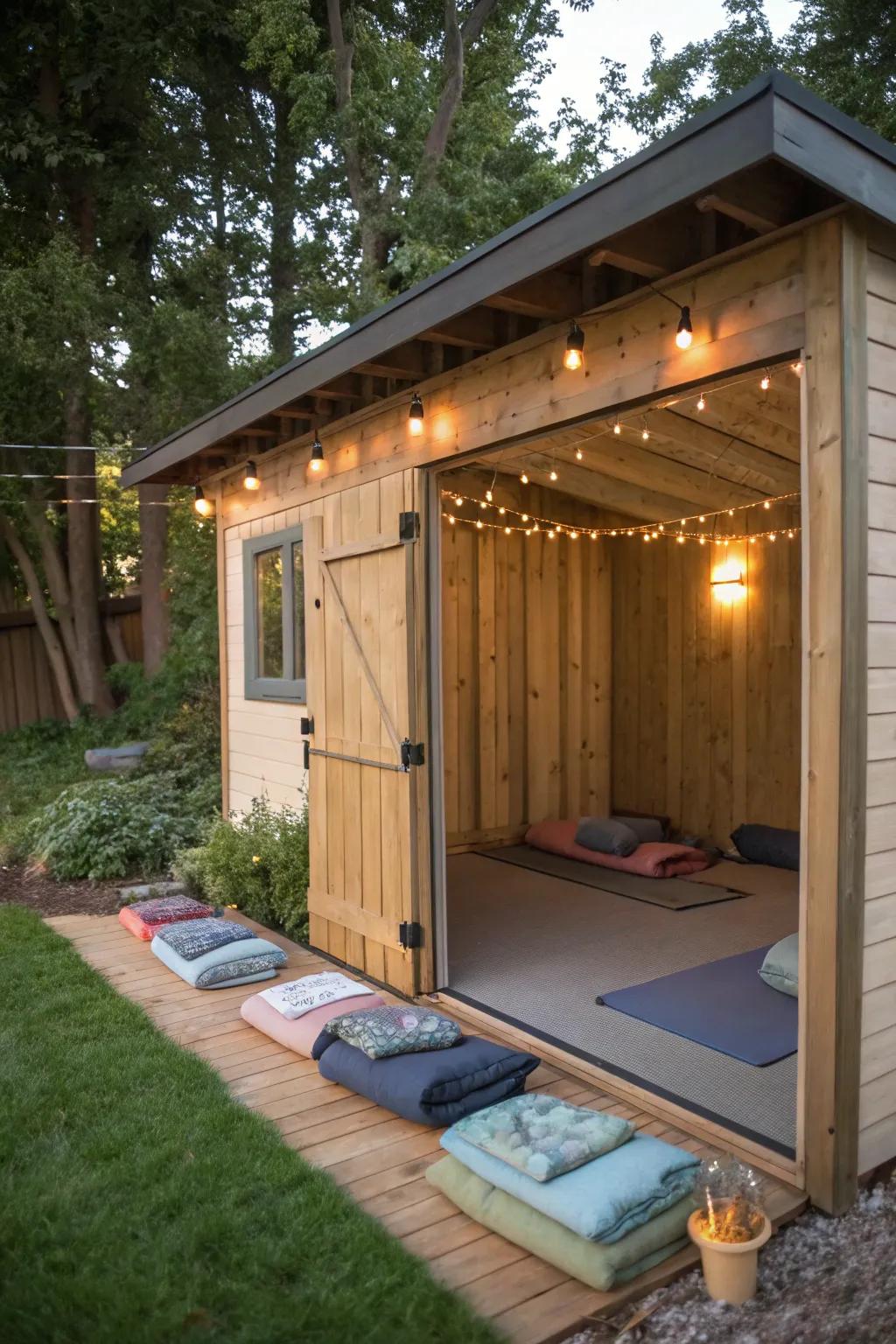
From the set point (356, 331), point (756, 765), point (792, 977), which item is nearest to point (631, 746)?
point (756, 765)

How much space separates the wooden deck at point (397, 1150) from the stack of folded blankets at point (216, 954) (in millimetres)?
57

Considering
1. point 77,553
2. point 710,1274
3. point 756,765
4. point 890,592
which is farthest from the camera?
point 77,553

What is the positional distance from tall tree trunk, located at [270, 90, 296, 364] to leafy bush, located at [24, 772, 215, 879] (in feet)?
19.1

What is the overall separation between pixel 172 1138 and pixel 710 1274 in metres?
1.54

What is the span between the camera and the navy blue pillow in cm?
622

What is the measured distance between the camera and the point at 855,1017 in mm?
2523

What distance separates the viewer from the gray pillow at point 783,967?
3928 mm

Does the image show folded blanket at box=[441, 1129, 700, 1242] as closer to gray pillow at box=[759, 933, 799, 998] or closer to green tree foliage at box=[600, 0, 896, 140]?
gray pillow at box=[759, 933, 799, 998]

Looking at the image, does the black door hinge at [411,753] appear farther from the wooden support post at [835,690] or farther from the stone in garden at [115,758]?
the stone in garden at [115,758]

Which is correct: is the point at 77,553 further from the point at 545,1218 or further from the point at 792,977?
the point at 545,1218

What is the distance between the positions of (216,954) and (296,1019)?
2.82 feet

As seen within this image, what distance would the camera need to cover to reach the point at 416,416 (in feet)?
13.0

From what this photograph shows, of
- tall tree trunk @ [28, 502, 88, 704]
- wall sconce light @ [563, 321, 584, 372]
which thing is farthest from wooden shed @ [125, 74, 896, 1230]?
tall tree trunk @ [28, 502, 88, 704]

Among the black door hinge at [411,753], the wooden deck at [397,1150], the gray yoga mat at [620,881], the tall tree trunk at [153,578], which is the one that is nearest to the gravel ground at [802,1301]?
the wooden deck at [397,1150]
